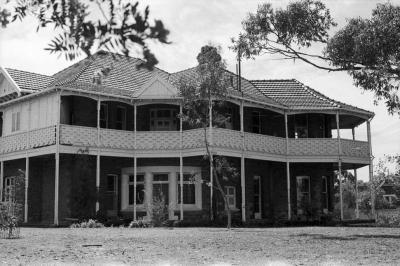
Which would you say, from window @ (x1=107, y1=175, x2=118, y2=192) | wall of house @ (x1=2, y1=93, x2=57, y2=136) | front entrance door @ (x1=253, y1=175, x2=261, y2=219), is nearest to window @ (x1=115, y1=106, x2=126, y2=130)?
window @ (x1=107, y1=175, x2=118, y2=192)

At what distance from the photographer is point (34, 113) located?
2803 centimetres

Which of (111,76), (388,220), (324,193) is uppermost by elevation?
(111,76)

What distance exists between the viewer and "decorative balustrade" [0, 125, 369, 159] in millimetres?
25719

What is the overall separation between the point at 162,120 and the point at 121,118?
1968 millimetres

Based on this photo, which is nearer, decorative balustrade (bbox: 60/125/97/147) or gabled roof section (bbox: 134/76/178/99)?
decorative balustrade (bbox: 60/125/97/147)

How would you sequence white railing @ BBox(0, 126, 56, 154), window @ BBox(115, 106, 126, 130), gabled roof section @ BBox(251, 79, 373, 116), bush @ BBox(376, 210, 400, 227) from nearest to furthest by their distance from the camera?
white railing @ BBox(0, 126, 56, 154) → bush @ BBox(376, 210, 400, 227) → window @ BBox(115, 106, 126, 130) → gabled roof section @ BBox(251, 79, 373, 116)

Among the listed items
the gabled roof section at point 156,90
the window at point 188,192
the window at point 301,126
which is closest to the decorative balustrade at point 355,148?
the window at point 301,126

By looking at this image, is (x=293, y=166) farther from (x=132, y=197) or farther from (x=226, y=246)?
(x=226, y=246)

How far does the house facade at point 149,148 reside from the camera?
26031 mm

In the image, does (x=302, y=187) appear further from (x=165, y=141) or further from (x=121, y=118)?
(x=121, y=118)

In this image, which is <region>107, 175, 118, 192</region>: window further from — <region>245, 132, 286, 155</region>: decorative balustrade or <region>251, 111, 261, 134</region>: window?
<region>251, 111, 261, 134</region>: window

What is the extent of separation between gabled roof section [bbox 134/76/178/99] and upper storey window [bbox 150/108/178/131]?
6.47 feet

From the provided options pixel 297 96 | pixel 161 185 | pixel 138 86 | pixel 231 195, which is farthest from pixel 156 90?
pixel 297 96

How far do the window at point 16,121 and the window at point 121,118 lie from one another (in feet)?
16.0
